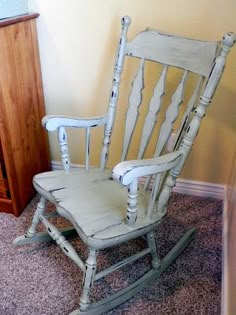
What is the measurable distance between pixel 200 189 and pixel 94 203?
85 centimetres

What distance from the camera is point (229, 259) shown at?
1.24 meters

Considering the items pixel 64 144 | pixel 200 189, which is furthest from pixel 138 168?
pixel 200 189

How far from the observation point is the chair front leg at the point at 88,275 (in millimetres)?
1010

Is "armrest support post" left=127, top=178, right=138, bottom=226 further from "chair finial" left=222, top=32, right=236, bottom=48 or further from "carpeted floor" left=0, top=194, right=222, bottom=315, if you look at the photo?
"chair finial" left=222, top=32, right=236, bottom=48

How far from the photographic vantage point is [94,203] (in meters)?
1.15

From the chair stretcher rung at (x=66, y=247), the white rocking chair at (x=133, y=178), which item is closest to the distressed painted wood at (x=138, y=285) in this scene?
the white rocking chair at (x=133, y=178)

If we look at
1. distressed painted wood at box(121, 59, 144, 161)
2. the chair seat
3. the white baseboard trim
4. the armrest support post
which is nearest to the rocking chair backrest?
distressed painted wood at box(121, 59, 144, 161)

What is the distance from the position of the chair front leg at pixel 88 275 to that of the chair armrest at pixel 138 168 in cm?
29

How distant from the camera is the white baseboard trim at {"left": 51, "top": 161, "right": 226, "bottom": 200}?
1.75 m

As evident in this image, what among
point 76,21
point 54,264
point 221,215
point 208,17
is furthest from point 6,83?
point 221,215

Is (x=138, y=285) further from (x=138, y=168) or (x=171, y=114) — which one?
(x=171, y=114)

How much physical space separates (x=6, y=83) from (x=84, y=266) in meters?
0.86

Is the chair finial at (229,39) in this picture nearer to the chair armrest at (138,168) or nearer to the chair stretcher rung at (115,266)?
the chair armrest at (138,168)

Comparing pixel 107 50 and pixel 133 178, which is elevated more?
pixel 107 50
